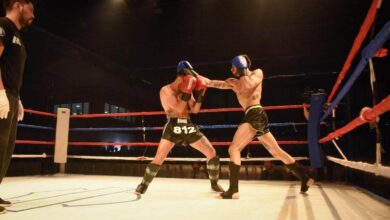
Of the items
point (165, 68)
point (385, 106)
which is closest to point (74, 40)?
point (165, 68)

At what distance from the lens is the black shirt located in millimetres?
1806

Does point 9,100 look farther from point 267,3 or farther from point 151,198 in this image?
point 267,3

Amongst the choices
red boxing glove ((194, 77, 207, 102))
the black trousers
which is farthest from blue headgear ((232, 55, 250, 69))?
the black trousers

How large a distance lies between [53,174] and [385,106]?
4.55 meters

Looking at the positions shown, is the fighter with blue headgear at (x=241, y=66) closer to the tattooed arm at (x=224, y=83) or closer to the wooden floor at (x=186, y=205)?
the tattooed arm at (x=224, y=83)

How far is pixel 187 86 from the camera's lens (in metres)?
2.61

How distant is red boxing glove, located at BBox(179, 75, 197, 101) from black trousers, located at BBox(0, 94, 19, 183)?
1.23 metres

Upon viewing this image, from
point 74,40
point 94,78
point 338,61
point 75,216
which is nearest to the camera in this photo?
point 75,216

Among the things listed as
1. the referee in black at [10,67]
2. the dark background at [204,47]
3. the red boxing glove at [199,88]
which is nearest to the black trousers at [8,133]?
the referee in black at [10,67]

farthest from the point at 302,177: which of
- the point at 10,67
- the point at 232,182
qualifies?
the point at 10,67

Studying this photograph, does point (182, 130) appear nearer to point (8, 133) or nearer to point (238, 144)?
Answer: point (238, 144)

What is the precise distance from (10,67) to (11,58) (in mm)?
54

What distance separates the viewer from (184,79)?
2658 mm

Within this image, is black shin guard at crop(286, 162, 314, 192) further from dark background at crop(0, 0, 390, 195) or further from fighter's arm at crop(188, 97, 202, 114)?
dark background at crop(0, 0, 390, 195)
